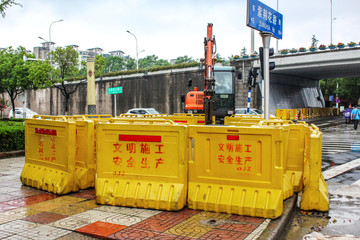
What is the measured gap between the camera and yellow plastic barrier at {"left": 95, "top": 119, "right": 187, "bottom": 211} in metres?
5.04

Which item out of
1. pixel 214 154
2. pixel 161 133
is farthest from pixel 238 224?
pixel 161 133

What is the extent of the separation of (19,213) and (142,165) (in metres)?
1.85

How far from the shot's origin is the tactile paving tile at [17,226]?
4180mm

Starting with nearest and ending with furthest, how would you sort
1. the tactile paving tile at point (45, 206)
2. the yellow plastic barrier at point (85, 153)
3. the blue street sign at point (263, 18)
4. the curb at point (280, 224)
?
the curb at point (280, 224)
the tactile paving tile at point (45, 206)
the yellow plastic barrier at point (85, 153)
the blue street sign at point (263, 18)

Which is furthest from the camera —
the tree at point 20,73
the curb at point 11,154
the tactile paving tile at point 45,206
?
the tree at point 20,73

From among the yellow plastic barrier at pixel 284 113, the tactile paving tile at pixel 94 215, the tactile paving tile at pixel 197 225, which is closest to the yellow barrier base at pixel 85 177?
the tactile paving tile at pixel 94 215

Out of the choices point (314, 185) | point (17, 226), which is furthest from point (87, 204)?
point (314, 185)

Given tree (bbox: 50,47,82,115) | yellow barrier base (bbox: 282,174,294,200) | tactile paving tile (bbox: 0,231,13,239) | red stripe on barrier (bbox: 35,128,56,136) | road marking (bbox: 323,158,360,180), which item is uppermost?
tree (bbox: 50,47,82,115)

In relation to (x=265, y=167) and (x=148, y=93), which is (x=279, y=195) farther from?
(x=148, y=93)

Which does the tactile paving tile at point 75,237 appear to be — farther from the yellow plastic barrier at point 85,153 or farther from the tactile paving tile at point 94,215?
the yellow plastic barrier at point 85,153

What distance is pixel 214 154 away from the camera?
5.07 metres

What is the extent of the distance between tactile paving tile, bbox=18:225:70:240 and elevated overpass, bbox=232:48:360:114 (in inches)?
1173

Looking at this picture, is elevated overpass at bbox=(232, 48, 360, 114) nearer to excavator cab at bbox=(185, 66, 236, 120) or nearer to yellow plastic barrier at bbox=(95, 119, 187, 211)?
excavator cab at bbox=(185, 66, 236, 120)

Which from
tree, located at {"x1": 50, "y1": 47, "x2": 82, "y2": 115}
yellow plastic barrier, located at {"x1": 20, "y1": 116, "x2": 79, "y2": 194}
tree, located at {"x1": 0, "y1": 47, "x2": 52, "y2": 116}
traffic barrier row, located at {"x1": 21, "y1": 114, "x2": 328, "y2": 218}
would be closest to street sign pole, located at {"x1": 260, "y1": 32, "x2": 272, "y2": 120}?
traffic barrier row, located at {"x1": 21, "y1": 114, "x2": 328, "y2": 218}
